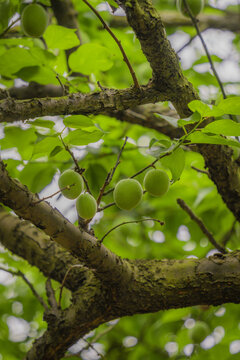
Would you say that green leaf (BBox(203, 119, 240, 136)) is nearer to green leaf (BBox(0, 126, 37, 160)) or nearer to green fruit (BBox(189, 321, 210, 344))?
green leaf (BBox(0, 126, 37, 160))

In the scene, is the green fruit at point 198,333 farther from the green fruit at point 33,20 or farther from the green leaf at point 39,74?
the green fruit at point 33,20

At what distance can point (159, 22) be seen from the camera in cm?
99

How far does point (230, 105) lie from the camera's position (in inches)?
36.0

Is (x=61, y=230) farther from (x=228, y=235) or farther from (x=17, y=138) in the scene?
(x=228, y=235)

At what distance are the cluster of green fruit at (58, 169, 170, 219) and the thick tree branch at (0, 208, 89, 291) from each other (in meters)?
0.41

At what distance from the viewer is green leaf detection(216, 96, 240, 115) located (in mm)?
911

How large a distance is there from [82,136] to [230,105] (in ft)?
1.14

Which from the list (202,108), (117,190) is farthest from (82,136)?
(202,108)

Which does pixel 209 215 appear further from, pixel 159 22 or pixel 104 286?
pixel 159 22

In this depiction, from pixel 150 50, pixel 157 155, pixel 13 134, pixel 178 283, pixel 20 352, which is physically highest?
pixel 150 50

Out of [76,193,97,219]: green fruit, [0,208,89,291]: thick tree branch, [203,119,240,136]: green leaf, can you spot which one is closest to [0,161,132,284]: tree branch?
[76,193,97,219]: green fruit

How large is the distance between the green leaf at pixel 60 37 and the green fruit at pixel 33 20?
0.07 meters

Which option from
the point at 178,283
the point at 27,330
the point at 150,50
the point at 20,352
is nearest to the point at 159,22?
the point at 150,50

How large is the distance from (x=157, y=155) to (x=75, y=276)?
1.82ft
